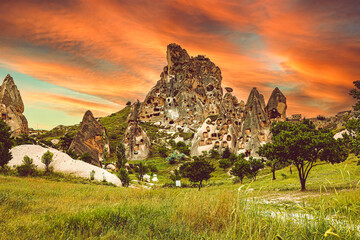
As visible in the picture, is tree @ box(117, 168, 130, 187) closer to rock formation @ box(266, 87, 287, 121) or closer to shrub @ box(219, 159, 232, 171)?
shrub @ box(219, 159, 232, 171)

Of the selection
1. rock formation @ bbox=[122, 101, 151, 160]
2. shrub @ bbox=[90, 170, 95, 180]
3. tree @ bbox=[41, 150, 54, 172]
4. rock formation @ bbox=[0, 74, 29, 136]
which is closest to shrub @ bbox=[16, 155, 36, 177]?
tree @ bbox=[41, 150, 54, 172]

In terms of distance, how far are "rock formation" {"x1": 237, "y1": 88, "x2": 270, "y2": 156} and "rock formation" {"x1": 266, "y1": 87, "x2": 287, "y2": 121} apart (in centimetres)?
3355

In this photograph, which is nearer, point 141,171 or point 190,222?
point 190,222

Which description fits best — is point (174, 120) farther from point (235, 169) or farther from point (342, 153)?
point (342, 153)

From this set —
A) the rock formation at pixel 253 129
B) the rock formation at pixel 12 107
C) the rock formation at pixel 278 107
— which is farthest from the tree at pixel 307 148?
the rock formation at pixel 278 107

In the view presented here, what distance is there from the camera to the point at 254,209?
514 centimetres

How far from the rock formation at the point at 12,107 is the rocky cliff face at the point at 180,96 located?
2522 inches

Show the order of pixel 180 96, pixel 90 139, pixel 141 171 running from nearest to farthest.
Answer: pixel 141 171
pixel 90 139
pixel 180 96

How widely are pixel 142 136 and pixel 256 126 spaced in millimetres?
39669

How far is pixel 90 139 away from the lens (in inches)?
2491

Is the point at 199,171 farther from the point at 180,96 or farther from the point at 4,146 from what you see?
the point at 180,96

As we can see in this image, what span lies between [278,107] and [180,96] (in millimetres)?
50462

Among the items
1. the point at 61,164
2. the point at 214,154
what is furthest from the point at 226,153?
the point at 61,164

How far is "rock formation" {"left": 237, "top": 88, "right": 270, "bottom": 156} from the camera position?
6241 cm
